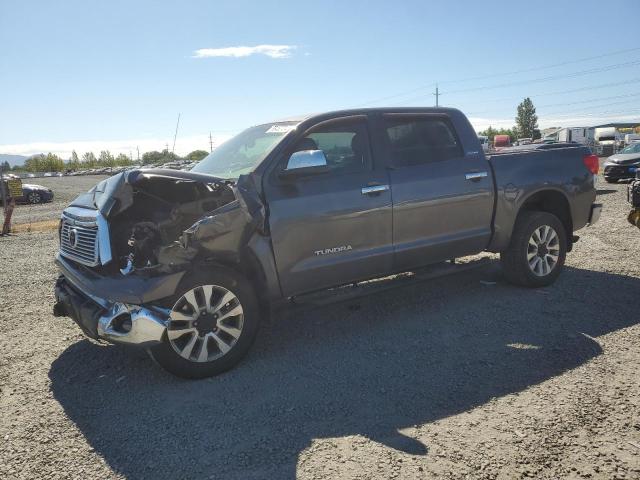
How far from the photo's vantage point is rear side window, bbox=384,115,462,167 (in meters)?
4.95

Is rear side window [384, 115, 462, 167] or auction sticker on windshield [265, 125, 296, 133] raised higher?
auction sticker on windshield [265, 125, 296, 133]

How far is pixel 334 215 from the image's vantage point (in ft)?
14.5

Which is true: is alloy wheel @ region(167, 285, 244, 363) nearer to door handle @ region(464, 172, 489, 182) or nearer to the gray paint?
the gray paint

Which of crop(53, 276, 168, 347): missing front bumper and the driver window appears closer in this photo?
crop(53, 276, 168, 347): missing front bumper

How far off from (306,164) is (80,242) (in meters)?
1.91

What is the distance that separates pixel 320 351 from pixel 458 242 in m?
1.86

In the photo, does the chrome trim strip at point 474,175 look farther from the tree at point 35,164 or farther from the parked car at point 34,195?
the tree at point 35,164

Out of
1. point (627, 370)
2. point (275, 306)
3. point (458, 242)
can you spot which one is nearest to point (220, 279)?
point (275, 306)

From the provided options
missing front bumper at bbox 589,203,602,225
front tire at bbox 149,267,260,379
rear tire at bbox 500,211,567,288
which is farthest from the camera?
missing front bumper at bbox 589,203,602,225

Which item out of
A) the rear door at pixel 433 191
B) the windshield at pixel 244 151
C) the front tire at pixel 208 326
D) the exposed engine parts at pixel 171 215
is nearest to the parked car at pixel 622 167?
the rear door at pixel 433 191

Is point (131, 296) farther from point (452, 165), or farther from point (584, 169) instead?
point (584, 169)

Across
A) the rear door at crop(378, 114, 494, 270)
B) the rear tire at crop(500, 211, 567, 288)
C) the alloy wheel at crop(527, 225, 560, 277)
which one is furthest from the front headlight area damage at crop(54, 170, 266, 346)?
the alloy wheel at crop(527, 225, 560, 277)

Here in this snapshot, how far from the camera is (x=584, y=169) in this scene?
19.7ft

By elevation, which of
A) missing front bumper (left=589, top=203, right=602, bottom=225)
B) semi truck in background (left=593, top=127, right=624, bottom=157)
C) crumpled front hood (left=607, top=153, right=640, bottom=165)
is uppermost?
semi truck in background (left=593, top=127, right=624, bottom=157)
